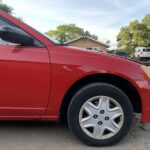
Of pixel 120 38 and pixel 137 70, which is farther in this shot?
pixel 120 38

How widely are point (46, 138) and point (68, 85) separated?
830mm

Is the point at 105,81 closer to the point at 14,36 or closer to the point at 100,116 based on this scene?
the point at 100,116

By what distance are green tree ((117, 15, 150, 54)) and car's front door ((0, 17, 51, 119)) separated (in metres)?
49.9

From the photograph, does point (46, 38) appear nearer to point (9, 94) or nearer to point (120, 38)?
point (9, 94)

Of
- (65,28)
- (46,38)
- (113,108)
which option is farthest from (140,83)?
(65,28)

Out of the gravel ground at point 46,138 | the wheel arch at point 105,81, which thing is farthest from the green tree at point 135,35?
the wheel arch at point 105,81

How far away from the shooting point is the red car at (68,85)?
361 cm

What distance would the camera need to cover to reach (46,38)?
379cm

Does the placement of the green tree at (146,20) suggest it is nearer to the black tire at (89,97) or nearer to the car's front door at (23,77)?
the black tire at (89,97)

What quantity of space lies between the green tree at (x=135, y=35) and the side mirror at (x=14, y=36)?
164ft

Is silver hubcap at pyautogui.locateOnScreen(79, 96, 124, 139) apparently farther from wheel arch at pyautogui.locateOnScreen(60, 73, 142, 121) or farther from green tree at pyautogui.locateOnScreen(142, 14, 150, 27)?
green tree at pyautogui.locateOnScreen(142, 14, 150, 27)

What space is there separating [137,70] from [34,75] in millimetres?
1274

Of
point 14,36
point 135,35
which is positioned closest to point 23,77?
point 14,36

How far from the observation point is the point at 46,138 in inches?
158
